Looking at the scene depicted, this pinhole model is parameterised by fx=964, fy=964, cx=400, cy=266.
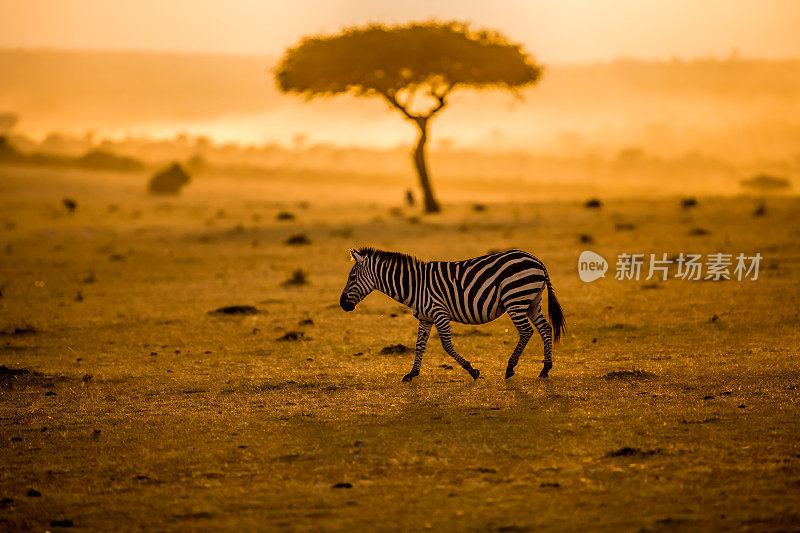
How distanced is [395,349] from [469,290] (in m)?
3.04

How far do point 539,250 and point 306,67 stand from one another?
26.2 meters

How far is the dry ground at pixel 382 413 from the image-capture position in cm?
852

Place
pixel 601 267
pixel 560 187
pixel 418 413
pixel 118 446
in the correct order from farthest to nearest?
pixel 560 187 → pixel 601 267 → pixel 418 413 → pixel 118 446

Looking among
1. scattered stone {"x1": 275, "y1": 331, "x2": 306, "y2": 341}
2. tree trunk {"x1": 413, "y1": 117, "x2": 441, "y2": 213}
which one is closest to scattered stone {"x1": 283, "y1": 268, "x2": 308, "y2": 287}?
scattered stone {"x1": 275, "y1": 331, "x2": 306, "y2": 341}

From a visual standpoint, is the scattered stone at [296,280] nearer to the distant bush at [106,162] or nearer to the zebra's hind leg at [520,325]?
the zebra's hind leg at [520,325]

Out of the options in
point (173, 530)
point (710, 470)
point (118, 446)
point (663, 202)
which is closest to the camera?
point (173, 530)

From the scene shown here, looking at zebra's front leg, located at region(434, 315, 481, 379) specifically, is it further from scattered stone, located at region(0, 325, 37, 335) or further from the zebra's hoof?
scattered stone, located at region(0, 325, 37, 335)

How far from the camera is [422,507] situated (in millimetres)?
8461

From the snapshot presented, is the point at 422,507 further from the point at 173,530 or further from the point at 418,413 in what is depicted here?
the point at 418,413

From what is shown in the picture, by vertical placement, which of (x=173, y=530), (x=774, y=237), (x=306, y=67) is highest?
(x=306, y=67)

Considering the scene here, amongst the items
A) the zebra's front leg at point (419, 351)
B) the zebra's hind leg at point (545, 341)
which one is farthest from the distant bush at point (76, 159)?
the zebra's hind leg at point (545, 341)

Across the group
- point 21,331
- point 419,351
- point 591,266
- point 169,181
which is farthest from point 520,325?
point 169,181

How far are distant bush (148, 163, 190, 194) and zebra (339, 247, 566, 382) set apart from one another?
6040cm

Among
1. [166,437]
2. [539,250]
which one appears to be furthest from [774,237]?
[166,437]
